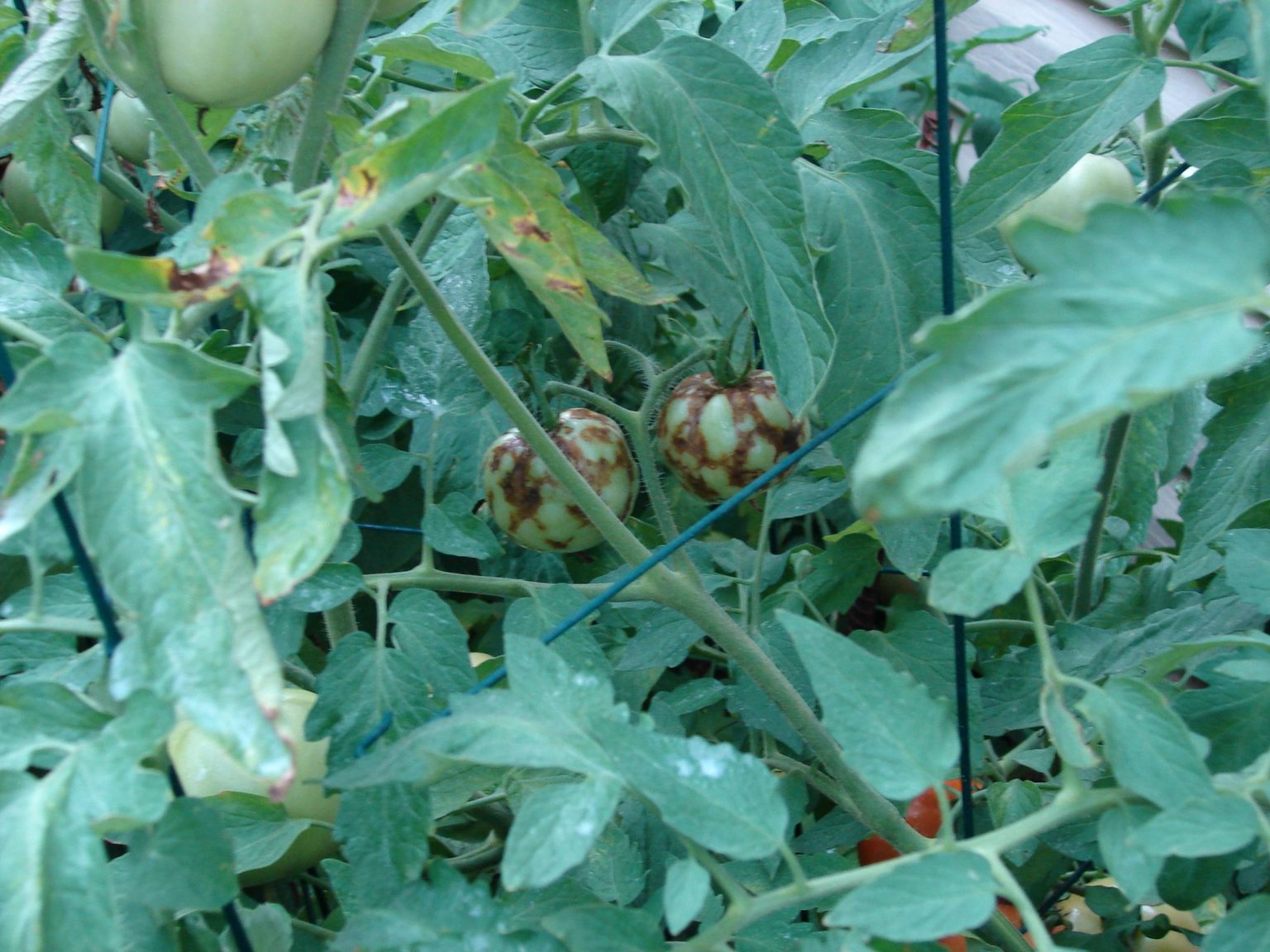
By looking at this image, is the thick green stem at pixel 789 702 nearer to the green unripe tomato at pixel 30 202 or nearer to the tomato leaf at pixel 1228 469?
the tomato leaf at pixel 1228 469

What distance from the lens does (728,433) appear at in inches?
28.0

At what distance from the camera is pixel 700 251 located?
0.71 metres

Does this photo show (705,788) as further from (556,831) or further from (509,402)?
Result: (509,402)

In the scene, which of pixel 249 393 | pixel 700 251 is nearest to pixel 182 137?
pixel 249 393

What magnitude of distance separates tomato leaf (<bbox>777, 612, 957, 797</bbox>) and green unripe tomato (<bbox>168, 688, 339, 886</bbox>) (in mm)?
291

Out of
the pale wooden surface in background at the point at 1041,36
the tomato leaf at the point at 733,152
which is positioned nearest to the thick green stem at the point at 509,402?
the tomato leaf at the point at 733,152

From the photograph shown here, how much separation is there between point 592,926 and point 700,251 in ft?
1.56

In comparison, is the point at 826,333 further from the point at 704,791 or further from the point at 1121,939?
the point at 1121,939

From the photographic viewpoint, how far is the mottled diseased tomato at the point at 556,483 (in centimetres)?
69

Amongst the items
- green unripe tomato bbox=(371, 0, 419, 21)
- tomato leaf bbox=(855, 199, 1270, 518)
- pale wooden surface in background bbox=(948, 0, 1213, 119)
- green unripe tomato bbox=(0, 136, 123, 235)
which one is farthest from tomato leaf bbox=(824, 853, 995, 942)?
pale wooden surface in background bbox=(948, 0, 1213, 119)

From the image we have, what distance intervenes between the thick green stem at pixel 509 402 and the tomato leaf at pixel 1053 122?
0.72 feet

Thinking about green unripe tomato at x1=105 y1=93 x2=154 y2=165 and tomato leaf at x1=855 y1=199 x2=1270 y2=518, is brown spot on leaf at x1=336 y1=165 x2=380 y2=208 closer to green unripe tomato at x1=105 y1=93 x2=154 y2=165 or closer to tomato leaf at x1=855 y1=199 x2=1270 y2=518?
tomato leaf at x1=855 y1=199 x2=1270 y2=518

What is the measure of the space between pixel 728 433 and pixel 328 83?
1.23 feet

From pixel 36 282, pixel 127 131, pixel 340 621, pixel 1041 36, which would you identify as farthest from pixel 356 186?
pixel 1041 36
